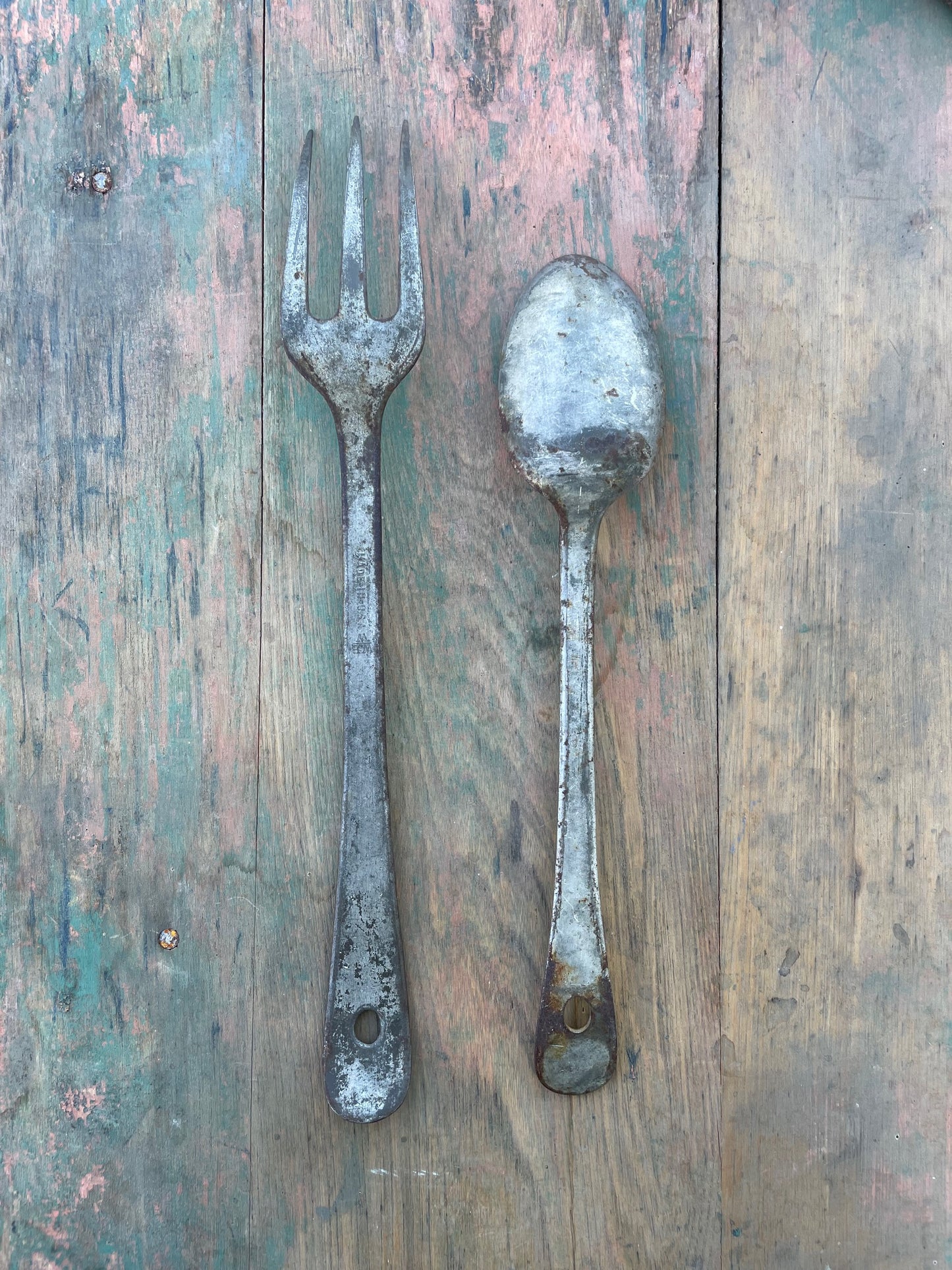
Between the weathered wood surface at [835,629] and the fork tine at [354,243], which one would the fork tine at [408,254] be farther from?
the weathered wood surface at [835,629]

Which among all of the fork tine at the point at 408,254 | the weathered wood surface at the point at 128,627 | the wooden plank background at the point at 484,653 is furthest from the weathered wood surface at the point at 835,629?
the weathered wood surface at the point at 128,627

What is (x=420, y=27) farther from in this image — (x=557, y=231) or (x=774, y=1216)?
(x=774, y=1216)

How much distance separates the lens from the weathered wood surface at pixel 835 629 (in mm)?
554

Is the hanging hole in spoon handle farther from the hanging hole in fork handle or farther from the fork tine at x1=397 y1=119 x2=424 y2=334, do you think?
the fork tine at x1=397 y1=119 x2=424 y2=334

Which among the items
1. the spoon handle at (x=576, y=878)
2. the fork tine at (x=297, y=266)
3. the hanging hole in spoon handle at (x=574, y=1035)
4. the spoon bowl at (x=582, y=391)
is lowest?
the hanging hole in spoon handle at (x=574, y=1035)

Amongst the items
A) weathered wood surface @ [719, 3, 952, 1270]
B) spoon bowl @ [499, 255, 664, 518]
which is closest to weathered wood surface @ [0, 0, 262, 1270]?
spoon bowl @ [499, 255, 664, 518]

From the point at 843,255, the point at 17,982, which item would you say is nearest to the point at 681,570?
the point at 843,255

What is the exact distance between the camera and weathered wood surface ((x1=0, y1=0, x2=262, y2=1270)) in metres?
0.56

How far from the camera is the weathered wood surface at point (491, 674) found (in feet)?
1.81

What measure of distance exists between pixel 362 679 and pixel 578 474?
163mm

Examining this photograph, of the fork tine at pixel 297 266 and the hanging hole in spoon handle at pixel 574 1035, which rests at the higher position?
the fork tine at pixel 297 266

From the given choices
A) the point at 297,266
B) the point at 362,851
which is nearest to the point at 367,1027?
the point at 362,851

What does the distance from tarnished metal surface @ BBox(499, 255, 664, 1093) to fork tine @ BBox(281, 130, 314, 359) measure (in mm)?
120

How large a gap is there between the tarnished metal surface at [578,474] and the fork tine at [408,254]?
0.06 meters
